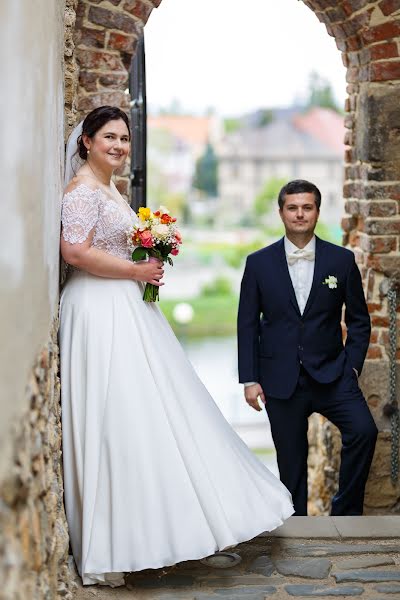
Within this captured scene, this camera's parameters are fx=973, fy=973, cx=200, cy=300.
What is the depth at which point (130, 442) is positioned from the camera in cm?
365

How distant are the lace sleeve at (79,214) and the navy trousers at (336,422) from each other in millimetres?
1389

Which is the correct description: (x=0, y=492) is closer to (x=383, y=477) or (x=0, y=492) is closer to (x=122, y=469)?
(x=122, y=469)

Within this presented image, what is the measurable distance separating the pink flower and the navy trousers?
1.17 m

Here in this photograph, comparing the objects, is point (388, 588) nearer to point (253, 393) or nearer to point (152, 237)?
point (253, 393)

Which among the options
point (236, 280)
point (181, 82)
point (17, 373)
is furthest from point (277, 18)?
point (17, 373)

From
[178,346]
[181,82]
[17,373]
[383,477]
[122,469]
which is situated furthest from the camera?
[181,82]

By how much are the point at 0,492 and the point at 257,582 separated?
79.4 inches

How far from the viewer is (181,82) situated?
36.5 metres

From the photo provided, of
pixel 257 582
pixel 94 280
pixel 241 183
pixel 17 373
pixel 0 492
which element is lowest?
pixel 257 582

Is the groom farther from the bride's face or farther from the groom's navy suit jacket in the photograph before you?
the bride's face

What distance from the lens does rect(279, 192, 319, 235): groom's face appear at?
454 centimetres

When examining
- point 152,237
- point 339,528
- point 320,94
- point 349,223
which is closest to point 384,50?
point 349,223

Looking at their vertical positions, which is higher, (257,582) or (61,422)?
(61,422)

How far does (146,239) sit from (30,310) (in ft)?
4.11
